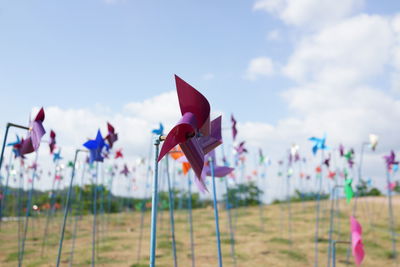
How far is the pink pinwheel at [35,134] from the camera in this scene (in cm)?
225

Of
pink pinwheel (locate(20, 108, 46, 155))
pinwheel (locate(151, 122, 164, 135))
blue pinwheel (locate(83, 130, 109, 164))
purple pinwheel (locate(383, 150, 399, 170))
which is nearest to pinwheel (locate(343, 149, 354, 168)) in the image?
purple pinwheel (locate(383, 150, 399, 170))

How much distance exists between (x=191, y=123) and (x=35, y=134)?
1369 mm

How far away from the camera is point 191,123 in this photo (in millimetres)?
1297

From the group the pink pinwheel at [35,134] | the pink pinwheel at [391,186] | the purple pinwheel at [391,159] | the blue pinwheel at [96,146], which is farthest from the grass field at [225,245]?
the pink pinwheel at [35,134]

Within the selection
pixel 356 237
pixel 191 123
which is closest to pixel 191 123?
pixel 191 123

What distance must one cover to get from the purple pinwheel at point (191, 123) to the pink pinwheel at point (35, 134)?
4.20 feet

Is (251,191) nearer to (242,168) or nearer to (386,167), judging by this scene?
(242,168)

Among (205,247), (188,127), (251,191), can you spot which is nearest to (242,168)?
(205,247)

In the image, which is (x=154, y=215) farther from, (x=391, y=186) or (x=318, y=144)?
(x=391, y=186)

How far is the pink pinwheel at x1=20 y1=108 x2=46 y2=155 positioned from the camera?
2.25 meters

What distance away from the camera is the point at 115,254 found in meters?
6.12

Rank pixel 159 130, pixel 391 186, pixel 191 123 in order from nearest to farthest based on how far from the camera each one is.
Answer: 1. pixel 191 123
2. pixel 159 130
3. pixel 391 186

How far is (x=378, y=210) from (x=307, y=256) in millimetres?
6703

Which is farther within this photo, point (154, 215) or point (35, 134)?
point (35, 134)
